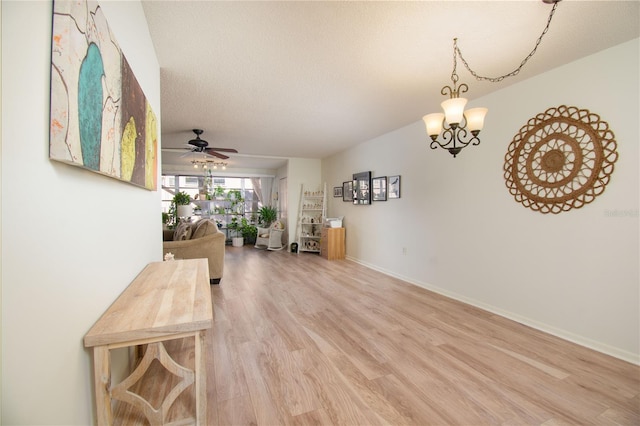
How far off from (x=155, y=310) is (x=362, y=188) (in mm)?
4488

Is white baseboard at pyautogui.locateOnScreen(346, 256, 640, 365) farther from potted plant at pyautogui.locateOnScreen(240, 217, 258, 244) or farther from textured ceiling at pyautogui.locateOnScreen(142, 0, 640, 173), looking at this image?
potted plant at pyautogui.locateOnScreen(240, 217, 258, 244)

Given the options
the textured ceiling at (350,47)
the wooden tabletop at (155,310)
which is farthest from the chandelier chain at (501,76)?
the wooden tabletop at (155,310)

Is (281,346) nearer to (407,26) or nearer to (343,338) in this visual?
(343,338)

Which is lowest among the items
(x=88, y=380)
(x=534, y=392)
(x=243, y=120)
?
(x=534, y=392)

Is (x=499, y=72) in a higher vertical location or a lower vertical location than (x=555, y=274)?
higher

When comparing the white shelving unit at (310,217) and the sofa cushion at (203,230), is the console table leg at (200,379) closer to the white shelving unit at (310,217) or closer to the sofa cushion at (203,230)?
the sofa cushion at (203,230)

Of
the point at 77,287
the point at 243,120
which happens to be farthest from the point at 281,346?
the point at 243,120

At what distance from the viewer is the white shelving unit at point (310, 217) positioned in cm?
682

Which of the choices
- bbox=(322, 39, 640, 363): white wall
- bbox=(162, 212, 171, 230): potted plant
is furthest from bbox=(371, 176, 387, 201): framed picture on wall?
bbox=(162, 212, 171, 230): potted plant

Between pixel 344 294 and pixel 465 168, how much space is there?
2.21 meters

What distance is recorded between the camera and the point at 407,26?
73.8 inches

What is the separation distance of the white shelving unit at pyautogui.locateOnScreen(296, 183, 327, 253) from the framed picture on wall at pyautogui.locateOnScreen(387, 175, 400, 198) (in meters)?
2.36

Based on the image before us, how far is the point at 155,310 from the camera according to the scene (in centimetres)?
125

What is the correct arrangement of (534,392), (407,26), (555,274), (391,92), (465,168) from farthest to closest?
(465,168)
(391,92)
(555,274)
(407,26)
(534,392)
